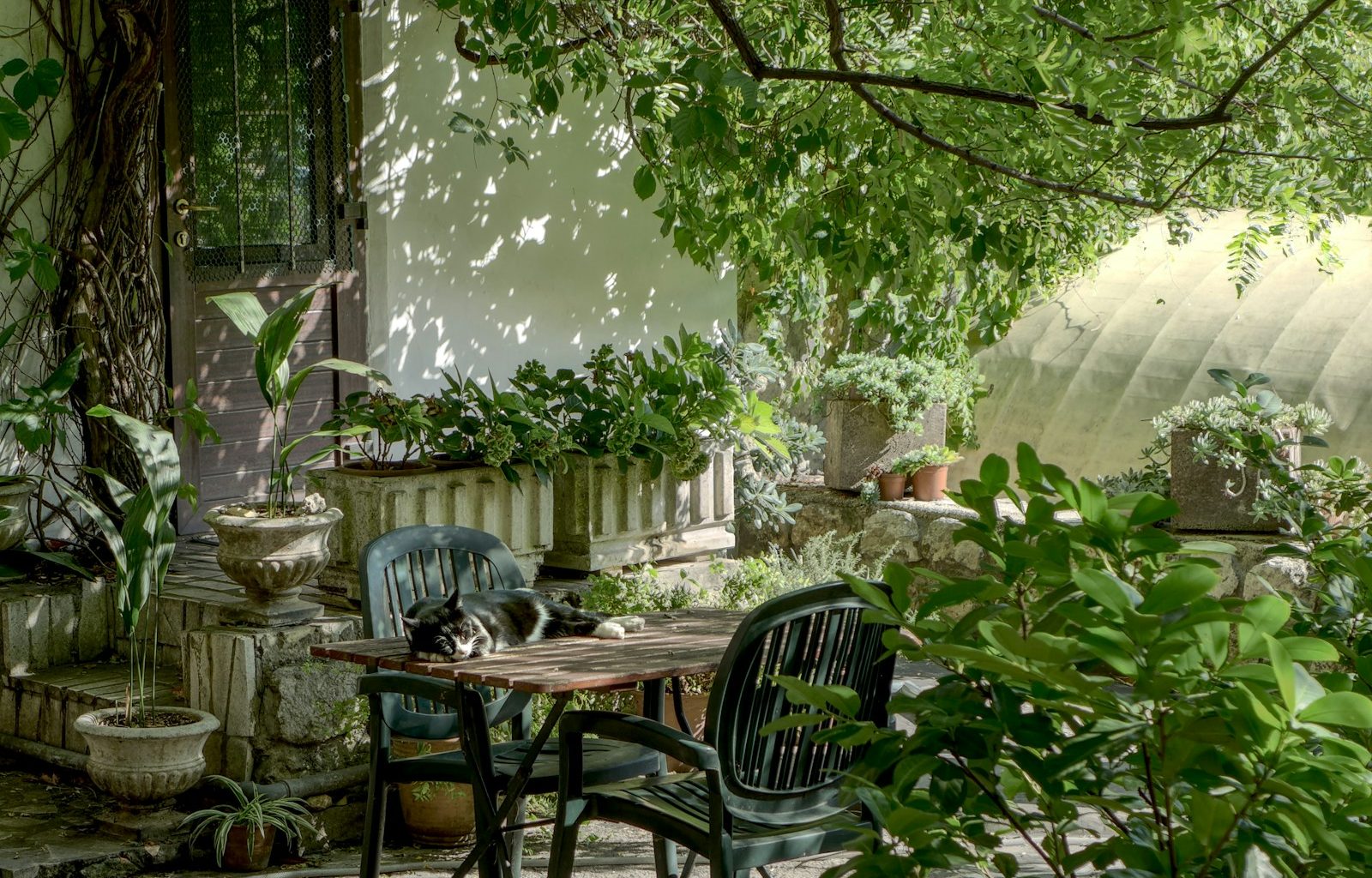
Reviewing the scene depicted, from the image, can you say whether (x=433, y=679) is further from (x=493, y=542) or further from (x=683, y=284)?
(x=683, y=284)

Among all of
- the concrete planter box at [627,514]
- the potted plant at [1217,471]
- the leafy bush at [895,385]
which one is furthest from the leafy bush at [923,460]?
the concrete planter box at [627,514]

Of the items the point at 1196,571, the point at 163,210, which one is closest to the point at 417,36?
the point at 163,210

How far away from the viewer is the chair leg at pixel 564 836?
3.51 metres

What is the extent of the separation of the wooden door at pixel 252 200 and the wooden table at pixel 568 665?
9.48 ft

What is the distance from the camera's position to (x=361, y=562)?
431 centimetres

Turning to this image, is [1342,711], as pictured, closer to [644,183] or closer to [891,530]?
[644,183]

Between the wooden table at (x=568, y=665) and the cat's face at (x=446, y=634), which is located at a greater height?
the cat's face at (x=446, y=634)

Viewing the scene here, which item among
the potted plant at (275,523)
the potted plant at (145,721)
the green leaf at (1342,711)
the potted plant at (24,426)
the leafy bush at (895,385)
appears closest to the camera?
the green leaf at (1342,711)

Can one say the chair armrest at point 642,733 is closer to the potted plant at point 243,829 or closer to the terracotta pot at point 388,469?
the potted plant at point 243,829

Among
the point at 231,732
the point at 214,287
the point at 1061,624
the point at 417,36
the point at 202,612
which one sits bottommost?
the point at 231,732

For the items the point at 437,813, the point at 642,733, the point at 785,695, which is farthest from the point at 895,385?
the point at 642,733

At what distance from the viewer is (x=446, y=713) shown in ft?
14.6

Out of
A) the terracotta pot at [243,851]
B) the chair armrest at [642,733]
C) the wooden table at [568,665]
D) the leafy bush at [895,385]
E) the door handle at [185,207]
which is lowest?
the terracotta pot at [243,851]

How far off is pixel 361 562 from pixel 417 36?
3.65m
